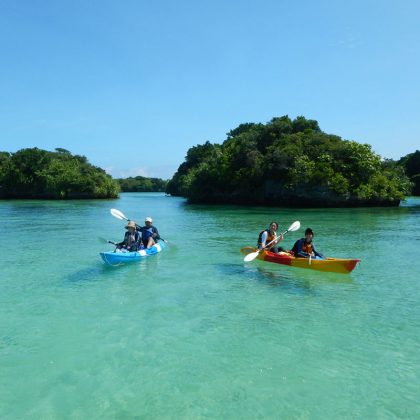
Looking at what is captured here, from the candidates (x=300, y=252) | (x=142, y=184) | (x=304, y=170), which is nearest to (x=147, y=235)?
(x=300, y=252)

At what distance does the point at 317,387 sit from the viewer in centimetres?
561

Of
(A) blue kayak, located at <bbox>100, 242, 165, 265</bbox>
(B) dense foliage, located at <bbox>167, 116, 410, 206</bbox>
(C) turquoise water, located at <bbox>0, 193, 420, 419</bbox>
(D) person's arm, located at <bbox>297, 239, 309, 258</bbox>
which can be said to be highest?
(B) dense foliage, located at <bbox>167, 116, 410, 206</bbox>

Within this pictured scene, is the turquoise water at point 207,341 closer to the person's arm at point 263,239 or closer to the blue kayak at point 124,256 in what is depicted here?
the blue kayak at point 124,256

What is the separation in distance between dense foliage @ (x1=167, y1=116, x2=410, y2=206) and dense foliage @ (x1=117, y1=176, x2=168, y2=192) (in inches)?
4695

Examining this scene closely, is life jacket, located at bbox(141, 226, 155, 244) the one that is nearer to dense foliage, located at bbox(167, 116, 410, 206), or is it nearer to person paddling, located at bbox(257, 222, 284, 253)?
person paddling, located at bbox(257, 222, 284, 253)

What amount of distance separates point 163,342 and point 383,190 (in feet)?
137

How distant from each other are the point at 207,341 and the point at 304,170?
38.7 m

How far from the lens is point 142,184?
17450cm

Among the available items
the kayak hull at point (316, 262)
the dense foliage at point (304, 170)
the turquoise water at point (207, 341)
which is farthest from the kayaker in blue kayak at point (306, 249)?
the dense foliage at point (304, 170)

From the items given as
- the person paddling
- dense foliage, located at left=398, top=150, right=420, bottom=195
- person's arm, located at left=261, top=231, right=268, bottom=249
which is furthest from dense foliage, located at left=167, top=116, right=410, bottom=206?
dense foliage, located at left=398, top=150, right=420, bottom=195

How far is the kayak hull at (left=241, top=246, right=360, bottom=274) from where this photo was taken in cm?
1123

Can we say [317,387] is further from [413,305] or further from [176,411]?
[413,305]

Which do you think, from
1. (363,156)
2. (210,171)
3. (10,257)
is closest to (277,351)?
(10,257)

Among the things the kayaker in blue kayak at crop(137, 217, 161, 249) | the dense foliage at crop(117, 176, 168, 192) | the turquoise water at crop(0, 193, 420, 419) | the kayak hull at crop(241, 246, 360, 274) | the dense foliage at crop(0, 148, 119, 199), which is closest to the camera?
the turquoise water at crop(0, 193, 420, 419)
